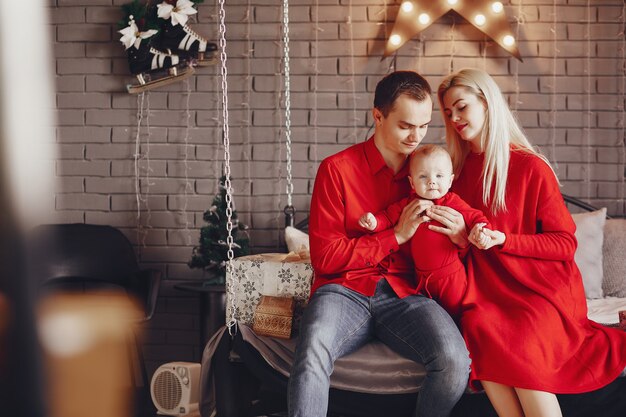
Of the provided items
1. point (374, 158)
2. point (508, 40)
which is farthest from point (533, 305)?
point (508, 40)

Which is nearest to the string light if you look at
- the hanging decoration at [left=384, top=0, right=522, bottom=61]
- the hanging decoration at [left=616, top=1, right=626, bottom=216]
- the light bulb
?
the hanging decoration at [left=384, top=0, right=522, bottom=61]

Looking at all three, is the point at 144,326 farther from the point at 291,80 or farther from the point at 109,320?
the point at 109,320

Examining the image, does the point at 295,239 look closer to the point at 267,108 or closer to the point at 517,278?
the point at 267,108

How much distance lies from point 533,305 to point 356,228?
0.62 metres

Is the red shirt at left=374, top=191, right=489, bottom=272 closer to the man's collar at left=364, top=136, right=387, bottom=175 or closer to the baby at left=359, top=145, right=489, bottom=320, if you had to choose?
the baby at left=359, top=145, right=489, bottom=320

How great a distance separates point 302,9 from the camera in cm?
346

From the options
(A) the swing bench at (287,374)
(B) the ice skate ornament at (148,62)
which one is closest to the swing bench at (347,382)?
(A) the swing bench at (287,374)

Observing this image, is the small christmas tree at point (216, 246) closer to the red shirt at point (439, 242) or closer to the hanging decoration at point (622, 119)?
the red shirt at point (439, 242)

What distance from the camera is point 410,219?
2.07 metres

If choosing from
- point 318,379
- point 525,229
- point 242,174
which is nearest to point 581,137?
point 525,229

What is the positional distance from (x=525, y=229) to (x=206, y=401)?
1.29 meters

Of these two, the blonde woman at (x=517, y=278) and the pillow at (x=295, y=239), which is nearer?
the blonde woman at (x=517, y=278)

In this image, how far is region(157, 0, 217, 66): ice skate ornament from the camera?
10.9ft

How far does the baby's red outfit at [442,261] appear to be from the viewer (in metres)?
2.10
